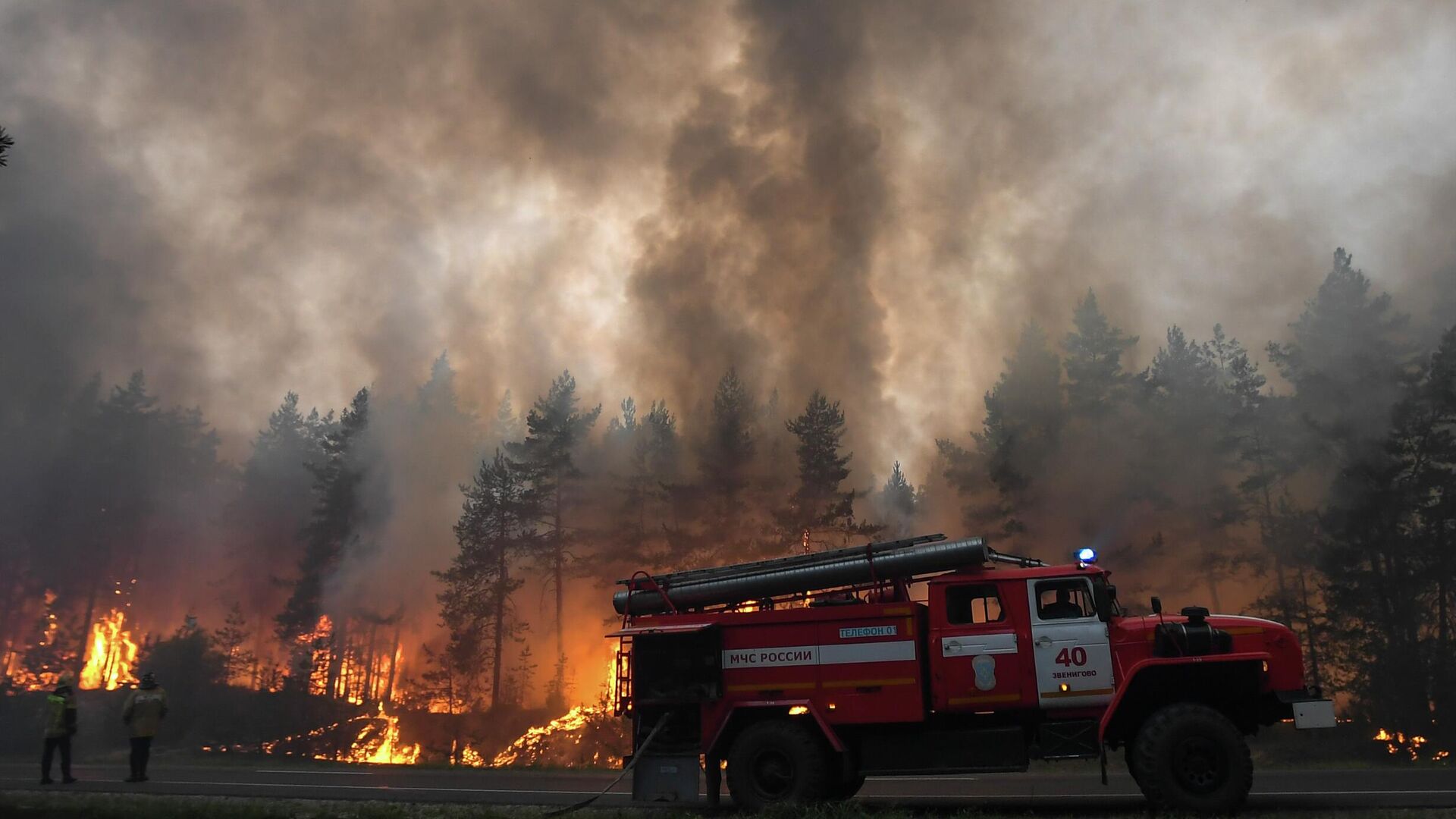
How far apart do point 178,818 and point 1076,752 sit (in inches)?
478

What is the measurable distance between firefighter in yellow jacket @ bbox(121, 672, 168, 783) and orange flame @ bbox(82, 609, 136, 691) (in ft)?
160

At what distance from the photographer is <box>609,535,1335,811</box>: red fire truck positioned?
36.5 feet

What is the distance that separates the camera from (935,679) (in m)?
12.0

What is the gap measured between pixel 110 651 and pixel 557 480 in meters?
39.8

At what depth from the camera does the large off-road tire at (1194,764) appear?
10.5 meters

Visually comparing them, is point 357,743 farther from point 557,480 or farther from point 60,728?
point 60,728

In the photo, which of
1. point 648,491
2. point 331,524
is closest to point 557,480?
point 648,491

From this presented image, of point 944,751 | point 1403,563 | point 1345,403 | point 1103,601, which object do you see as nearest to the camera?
point 944,751

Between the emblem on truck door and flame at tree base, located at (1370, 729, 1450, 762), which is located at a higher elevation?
the emblem on truck door

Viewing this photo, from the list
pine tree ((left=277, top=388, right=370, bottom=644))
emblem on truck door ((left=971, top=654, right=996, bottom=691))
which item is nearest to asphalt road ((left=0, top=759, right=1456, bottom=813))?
emblem on truck door ((left=971, top=654, right=996, bottom=691))

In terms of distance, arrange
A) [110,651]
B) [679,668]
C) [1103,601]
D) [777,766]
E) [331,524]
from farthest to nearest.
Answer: [110,651] < [331,524] < [679,668] < [777,766] < [1103,601]

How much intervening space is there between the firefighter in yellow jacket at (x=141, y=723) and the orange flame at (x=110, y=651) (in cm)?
4866

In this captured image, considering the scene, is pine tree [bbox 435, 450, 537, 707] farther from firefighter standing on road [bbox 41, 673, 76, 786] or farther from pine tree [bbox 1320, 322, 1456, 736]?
pine tree [bbox 1320, 322, 1456, 736]

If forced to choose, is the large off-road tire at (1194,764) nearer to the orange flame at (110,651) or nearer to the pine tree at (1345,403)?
the pine tree at (1345,403)
